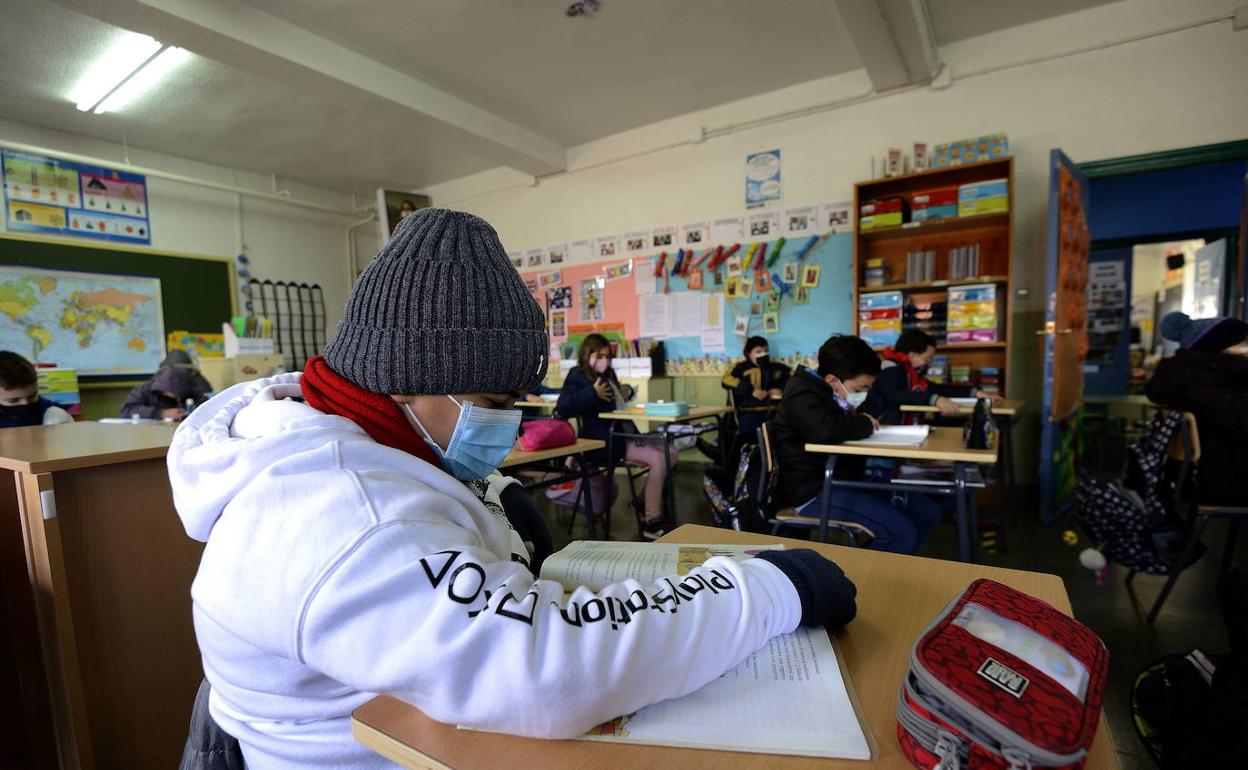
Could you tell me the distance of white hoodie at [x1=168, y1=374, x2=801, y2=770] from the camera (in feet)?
1.51

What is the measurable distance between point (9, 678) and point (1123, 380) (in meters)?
8.12

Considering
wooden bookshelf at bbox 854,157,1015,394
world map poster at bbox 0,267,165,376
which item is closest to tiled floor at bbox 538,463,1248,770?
wooden bookshelf at bbox 854,157,1015,394

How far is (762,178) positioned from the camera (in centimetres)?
501

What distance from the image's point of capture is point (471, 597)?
1.54 feet

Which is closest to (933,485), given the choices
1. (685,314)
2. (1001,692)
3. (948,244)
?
(1001,692)

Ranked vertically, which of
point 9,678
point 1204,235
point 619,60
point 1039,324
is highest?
point 619,60

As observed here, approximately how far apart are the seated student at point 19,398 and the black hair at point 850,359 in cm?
343

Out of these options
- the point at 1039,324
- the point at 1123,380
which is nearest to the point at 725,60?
the point at 1039,324

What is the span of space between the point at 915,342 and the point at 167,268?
21.4 ft

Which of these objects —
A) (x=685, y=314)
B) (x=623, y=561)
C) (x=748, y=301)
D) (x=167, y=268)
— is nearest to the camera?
(x=623, y=561)

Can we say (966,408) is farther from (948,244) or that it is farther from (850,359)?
(948,244)

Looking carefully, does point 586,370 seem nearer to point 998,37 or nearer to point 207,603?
point 207,603

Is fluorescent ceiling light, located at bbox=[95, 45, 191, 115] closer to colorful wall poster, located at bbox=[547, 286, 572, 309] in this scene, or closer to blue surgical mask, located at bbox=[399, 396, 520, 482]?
colorful wall poster, located at bbox=[547, 286, 572, 309]

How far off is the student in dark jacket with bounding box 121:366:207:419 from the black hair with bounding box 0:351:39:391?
773 millimetres
